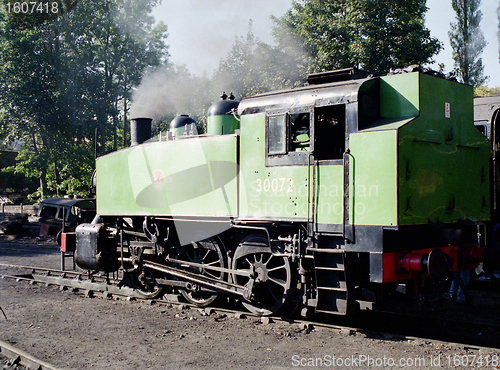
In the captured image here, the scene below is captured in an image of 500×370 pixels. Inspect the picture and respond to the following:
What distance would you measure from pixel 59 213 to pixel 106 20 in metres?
14.5

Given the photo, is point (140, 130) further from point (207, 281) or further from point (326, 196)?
point (326, 196)

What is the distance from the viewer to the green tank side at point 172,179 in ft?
23.2

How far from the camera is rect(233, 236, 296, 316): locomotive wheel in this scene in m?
6.52

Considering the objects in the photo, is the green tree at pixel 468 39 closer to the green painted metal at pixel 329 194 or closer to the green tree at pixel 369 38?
the green tree at pixel 369 38

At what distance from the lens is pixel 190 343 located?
5938 mm

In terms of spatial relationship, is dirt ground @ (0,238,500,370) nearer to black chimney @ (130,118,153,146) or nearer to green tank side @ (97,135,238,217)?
green tank side @ (97,135,238,217)

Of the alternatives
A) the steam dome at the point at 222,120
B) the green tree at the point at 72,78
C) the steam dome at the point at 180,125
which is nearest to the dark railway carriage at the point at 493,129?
the steam dome at the point at 222,120

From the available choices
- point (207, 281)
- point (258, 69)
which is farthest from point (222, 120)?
point (258, 69)

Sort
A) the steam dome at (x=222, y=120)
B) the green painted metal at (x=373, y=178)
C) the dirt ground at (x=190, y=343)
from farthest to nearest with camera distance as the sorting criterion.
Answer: the steam dome at (x=222, y=120)
the green painted metal at (x=373, y=178)
the dirt ground at (x=190, y=343)

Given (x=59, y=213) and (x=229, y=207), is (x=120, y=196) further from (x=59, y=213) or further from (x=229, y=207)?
(x=59, y=213)

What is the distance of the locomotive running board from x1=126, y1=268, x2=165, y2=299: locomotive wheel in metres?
0.30

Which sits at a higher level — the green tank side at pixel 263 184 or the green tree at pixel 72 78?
the green tree at pixel 72 78

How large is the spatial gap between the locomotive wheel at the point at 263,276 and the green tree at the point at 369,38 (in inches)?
503

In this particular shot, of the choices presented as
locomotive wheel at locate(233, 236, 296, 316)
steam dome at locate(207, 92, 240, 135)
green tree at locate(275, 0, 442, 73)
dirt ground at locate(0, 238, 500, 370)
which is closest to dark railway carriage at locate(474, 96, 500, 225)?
dirt ground at locate(0, 238, 500, 370)
